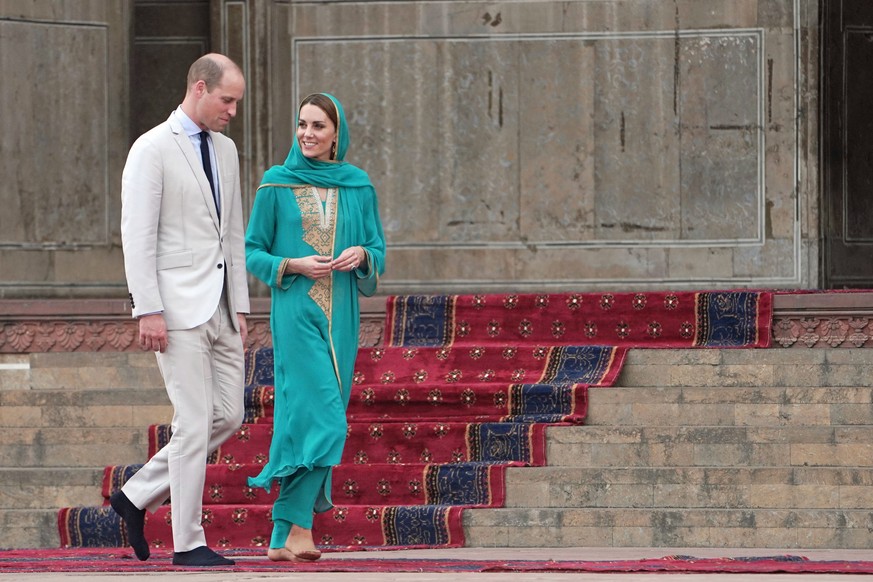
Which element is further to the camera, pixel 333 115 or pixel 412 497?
pixel 412 497

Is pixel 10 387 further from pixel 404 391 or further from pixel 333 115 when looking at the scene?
pixel 333 115

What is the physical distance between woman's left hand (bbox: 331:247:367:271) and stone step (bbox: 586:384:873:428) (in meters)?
2.26

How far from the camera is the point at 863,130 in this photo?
12.3m

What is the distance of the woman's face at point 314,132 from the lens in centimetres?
657

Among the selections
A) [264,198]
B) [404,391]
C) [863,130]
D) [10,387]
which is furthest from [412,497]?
[863,130]

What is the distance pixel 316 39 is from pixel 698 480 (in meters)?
5.33

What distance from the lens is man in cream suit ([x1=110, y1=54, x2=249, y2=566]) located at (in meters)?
6.13

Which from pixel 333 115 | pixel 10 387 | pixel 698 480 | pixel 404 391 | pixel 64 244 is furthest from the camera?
pixel 64 244

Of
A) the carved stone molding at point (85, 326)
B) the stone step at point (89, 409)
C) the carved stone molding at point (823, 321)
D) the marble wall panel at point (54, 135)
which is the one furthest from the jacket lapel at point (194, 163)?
the marble wall panel at point (54, 135)

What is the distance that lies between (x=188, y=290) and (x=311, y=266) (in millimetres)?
502

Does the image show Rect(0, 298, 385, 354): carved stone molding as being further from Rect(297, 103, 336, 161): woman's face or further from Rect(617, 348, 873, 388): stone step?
Rect(297, 103, 336, 161): woman's face

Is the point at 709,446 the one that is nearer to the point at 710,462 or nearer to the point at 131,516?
the point at 710,462

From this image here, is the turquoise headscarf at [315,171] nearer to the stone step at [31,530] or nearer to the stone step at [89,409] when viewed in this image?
the stone step at [31,530]

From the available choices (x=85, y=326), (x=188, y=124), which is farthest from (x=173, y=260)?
(x=85, y=326)
